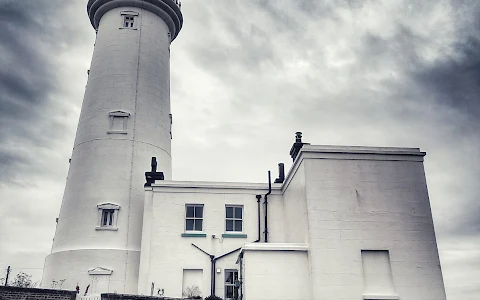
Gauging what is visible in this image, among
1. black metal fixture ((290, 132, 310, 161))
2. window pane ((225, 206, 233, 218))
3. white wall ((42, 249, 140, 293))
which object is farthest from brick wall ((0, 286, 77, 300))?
black metal fixture ((290, 132, 310, 161))

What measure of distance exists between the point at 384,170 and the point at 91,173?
1381 centimetres

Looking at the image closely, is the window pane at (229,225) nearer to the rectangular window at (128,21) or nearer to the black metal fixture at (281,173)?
the black metal fixture at (281,173)

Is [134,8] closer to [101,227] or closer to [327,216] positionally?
[101,227]

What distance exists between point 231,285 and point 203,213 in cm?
348

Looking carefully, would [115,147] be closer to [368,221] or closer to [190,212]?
[190,212]

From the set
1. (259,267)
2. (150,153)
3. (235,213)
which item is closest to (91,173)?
(150,153)

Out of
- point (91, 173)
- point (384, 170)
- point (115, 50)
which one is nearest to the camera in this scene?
point (384, 170)

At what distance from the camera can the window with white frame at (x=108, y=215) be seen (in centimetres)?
2023

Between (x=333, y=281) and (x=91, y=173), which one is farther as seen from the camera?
(x=91, y=173)

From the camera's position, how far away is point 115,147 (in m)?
21.8

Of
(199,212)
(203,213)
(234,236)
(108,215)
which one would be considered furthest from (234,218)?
(108,215)

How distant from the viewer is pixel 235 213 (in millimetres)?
20219

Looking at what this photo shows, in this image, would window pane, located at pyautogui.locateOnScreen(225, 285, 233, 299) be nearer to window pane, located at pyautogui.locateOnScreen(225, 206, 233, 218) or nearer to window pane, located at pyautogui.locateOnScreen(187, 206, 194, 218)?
window pane, located at pyautogui.locateOnScreen(225, 206, 233, 218)

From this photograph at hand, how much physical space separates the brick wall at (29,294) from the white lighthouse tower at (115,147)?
5.93m
